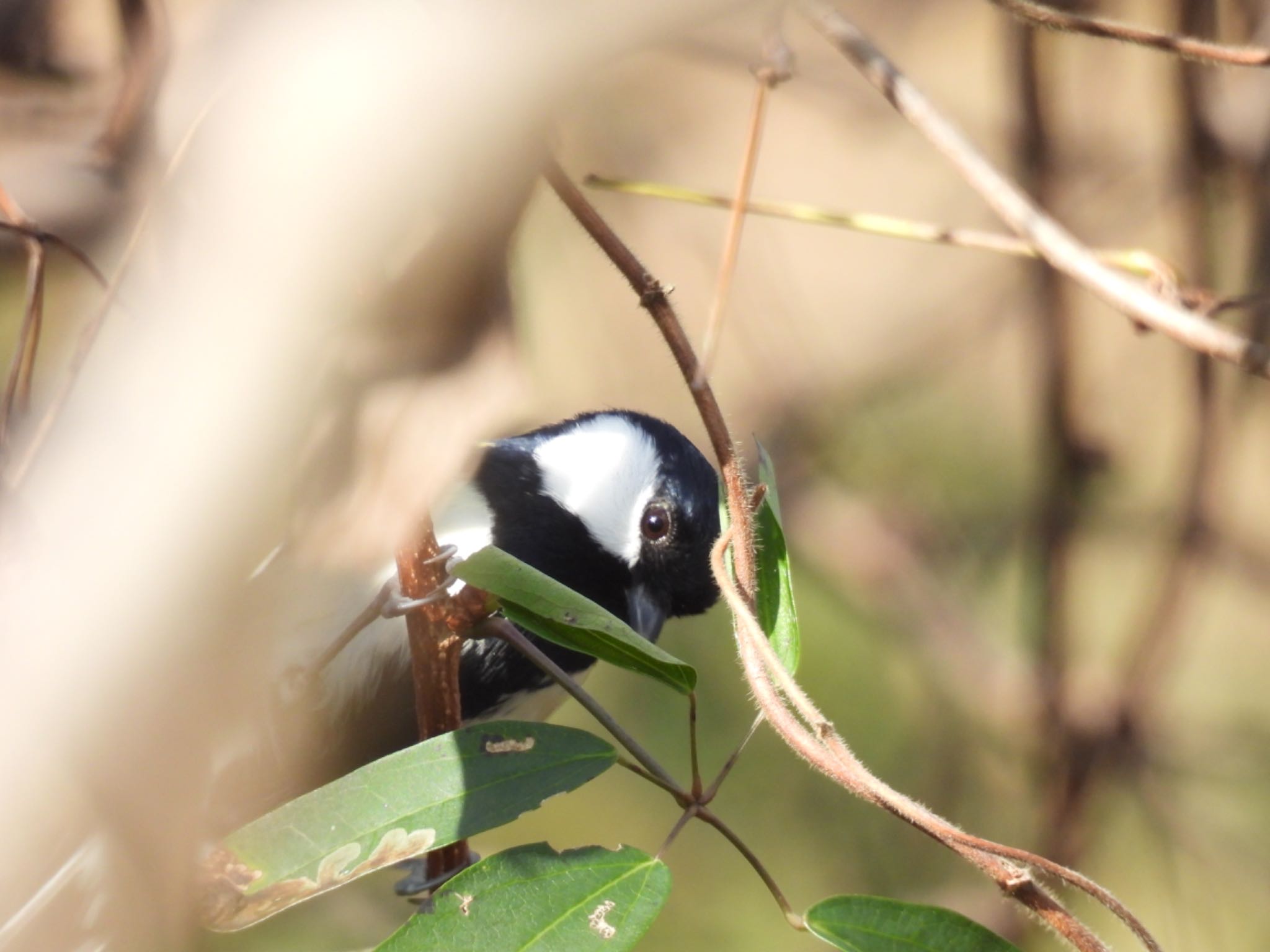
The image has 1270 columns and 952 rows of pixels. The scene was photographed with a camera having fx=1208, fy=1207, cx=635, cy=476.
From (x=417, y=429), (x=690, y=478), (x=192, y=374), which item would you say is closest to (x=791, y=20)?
(x=690, y=478)

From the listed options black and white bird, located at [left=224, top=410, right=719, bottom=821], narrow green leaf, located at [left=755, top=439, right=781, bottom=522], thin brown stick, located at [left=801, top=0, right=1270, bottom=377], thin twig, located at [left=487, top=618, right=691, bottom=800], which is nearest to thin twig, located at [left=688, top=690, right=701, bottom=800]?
thin twig, located at [left=487, top=618, right=691, bottom=800]

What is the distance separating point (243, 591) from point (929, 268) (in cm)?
227

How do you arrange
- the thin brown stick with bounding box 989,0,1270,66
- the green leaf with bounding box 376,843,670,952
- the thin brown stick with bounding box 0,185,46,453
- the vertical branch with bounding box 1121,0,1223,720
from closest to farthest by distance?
the green leaf with bounding box 376,843,670,952 → the thin brown stick with bounding box 989,0,1270,66 → the thin brown stick with bounding box 0,185,46,453 → the vertical branch with bounding box 1121,0,1223,720

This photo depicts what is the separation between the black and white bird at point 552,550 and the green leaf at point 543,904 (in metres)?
0.68

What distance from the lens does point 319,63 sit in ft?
2.01

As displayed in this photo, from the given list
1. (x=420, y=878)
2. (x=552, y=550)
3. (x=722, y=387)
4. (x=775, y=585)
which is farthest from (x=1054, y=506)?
(x=775, y=585)

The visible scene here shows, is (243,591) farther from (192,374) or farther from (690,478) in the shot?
(690,478)

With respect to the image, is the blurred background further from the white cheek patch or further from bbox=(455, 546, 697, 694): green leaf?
the white cheek patch

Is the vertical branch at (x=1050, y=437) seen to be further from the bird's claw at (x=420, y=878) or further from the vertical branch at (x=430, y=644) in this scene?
the vertical branch at (x=430, y=644)

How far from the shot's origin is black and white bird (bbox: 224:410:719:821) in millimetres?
1531

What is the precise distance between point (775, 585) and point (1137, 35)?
1.70ft

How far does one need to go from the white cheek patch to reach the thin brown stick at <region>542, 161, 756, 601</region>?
917mm

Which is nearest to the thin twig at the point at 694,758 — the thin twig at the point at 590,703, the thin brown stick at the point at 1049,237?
the thin twig at the point at 590,703

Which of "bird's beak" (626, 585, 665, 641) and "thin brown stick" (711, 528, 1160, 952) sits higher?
"thin brown stick" (711, 528, 1160, 952)
